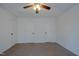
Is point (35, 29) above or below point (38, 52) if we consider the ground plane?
above

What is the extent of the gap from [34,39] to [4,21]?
2.84m

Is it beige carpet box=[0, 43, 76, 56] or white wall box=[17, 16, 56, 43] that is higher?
white wall box=[17, 16, 56, 43]

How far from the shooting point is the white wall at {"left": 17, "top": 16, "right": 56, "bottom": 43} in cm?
700

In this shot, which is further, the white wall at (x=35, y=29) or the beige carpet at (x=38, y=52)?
the white wall at (x=35, y=29)

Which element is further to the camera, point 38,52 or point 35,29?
point 35,29

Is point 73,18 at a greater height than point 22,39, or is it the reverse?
point 73,18

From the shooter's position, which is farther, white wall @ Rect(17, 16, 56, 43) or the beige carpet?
white wall @ Rect(17, 16, 56, 43)

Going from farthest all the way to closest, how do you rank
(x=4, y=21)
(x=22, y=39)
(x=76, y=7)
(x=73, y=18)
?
1. (x=22, y=39)
2. (x=4, y=21)
3. (x=73, y=18)
4. (x=76, y=7)

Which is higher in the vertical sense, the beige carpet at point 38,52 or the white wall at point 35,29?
the white wall at point 35,29

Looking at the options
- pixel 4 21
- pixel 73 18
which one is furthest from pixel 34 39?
pixel 73 18

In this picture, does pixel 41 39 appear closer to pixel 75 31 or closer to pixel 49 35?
pixel 49 35

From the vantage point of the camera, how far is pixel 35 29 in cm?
710

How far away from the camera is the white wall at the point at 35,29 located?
7004 mm

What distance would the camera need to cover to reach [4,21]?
446cm
